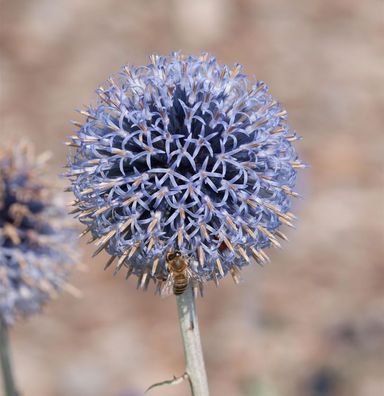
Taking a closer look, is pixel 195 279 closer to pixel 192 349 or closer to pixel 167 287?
pixel 167 287

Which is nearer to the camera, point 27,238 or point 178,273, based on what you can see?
point 178,273

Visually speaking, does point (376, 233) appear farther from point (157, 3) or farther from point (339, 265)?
point (157, 3)

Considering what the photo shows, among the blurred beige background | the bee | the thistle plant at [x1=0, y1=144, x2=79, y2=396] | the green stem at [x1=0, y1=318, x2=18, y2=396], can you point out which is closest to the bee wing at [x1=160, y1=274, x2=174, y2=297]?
the bee

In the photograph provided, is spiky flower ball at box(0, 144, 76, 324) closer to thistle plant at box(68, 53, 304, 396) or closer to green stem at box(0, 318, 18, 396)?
green stem at box(0, 318, 18, 396)

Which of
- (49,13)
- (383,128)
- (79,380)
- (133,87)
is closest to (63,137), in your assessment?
(49,13)

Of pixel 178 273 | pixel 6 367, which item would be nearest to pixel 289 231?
pixel 6 367

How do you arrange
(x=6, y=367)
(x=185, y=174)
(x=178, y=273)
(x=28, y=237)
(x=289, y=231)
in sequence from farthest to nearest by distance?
(x=289, y=231) < (x=28, y=237) < (x=6, y=367) < (x=185, y=174) < (x=178, y=273)

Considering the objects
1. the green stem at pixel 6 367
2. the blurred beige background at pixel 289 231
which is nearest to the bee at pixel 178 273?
the green stem at pixel 6 367
